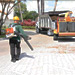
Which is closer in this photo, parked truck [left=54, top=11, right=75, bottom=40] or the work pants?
the work pants

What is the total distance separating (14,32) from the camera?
6246 mm

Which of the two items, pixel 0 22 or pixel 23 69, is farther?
pixel 0 22

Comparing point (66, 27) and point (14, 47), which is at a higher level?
point (66, 27)

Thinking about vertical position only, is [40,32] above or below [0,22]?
below

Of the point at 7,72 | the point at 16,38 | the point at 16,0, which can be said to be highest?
the point at 16,0

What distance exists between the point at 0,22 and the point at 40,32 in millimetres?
6852

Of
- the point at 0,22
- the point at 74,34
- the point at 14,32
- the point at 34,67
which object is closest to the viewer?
the point at 34,67

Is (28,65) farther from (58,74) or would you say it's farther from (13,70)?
(58,74)

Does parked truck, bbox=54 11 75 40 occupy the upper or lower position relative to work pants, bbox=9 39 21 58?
upper

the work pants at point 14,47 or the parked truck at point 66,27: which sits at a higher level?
the parked truck at point 66,27

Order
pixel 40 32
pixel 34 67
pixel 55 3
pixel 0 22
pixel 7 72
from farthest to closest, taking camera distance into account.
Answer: pixel 55 3
pixel 40 32
pixel 0 22
pixel 34 67
pixel 7 72

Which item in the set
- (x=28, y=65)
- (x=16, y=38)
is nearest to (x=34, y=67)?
(x=28, y=65)

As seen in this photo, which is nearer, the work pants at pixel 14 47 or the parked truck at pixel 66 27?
the work pants at pixel 14 47

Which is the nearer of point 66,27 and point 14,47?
point 14,47
